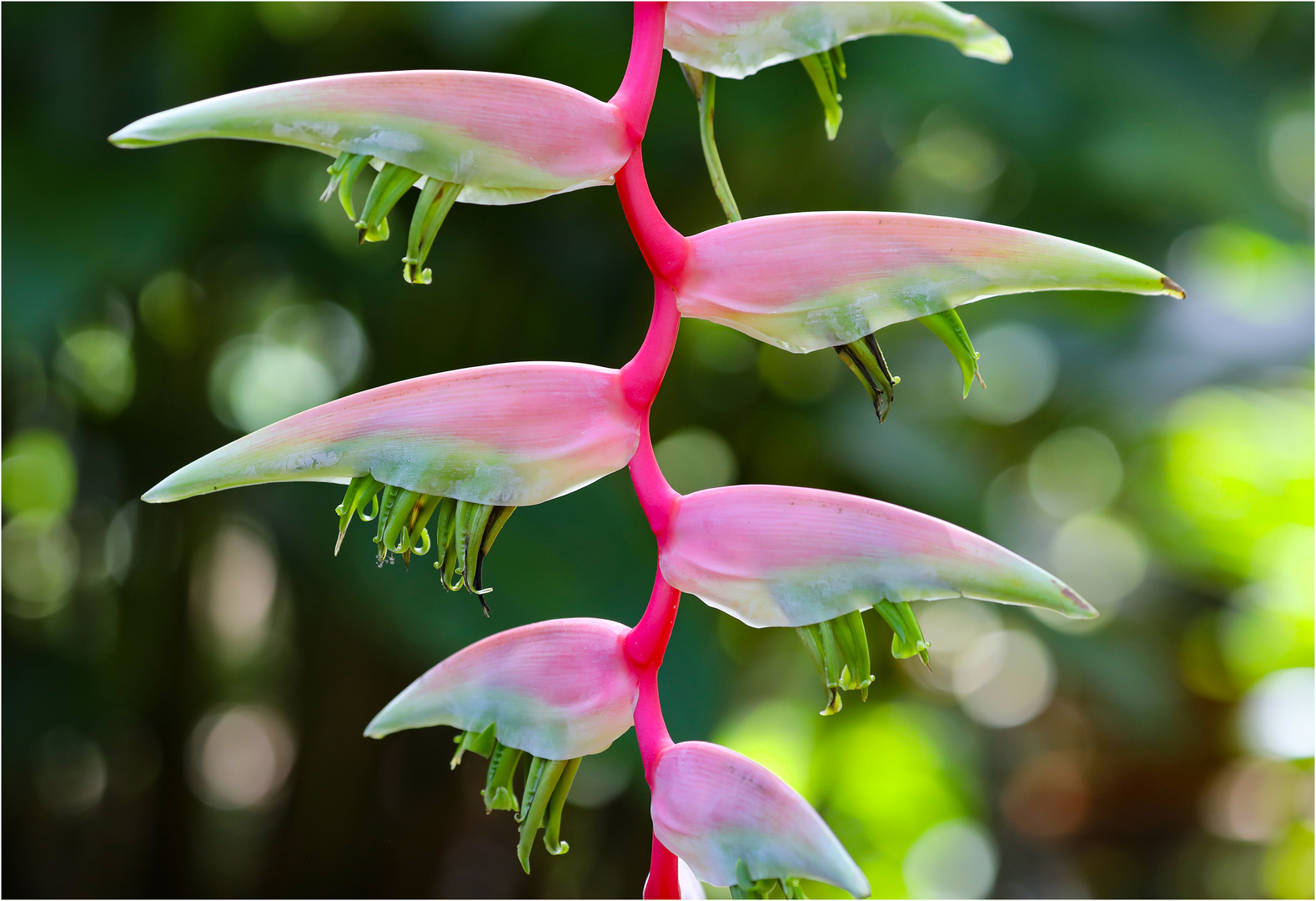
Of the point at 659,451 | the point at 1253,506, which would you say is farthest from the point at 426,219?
the point at 1253,506

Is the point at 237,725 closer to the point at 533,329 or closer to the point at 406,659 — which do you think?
the point at 406,659

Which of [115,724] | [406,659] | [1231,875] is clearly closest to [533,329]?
[406,659]

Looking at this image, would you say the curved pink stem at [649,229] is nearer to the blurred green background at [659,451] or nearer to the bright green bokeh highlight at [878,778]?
the blurred green background at [659,451]

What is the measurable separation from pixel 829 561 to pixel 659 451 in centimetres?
120

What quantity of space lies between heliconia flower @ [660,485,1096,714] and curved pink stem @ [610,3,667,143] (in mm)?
72

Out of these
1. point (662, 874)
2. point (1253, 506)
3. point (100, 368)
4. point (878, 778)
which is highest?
point (662, 874)

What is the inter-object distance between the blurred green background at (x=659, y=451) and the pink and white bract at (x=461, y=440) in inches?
35.1

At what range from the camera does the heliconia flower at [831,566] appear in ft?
0.60

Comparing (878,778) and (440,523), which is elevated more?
(440,523)

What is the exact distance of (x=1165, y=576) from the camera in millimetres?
1514

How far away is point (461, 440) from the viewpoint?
185mm

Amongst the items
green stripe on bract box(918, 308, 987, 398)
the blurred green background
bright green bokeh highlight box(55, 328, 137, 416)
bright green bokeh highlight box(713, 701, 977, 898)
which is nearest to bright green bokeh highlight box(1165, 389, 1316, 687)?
the blurred green background

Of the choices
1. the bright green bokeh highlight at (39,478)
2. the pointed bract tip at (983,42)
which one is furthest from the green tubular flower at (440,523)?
the bright green bokeh highlight at (39,478)

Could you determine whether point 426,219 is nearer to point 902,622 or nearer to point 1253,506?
point 902,622
